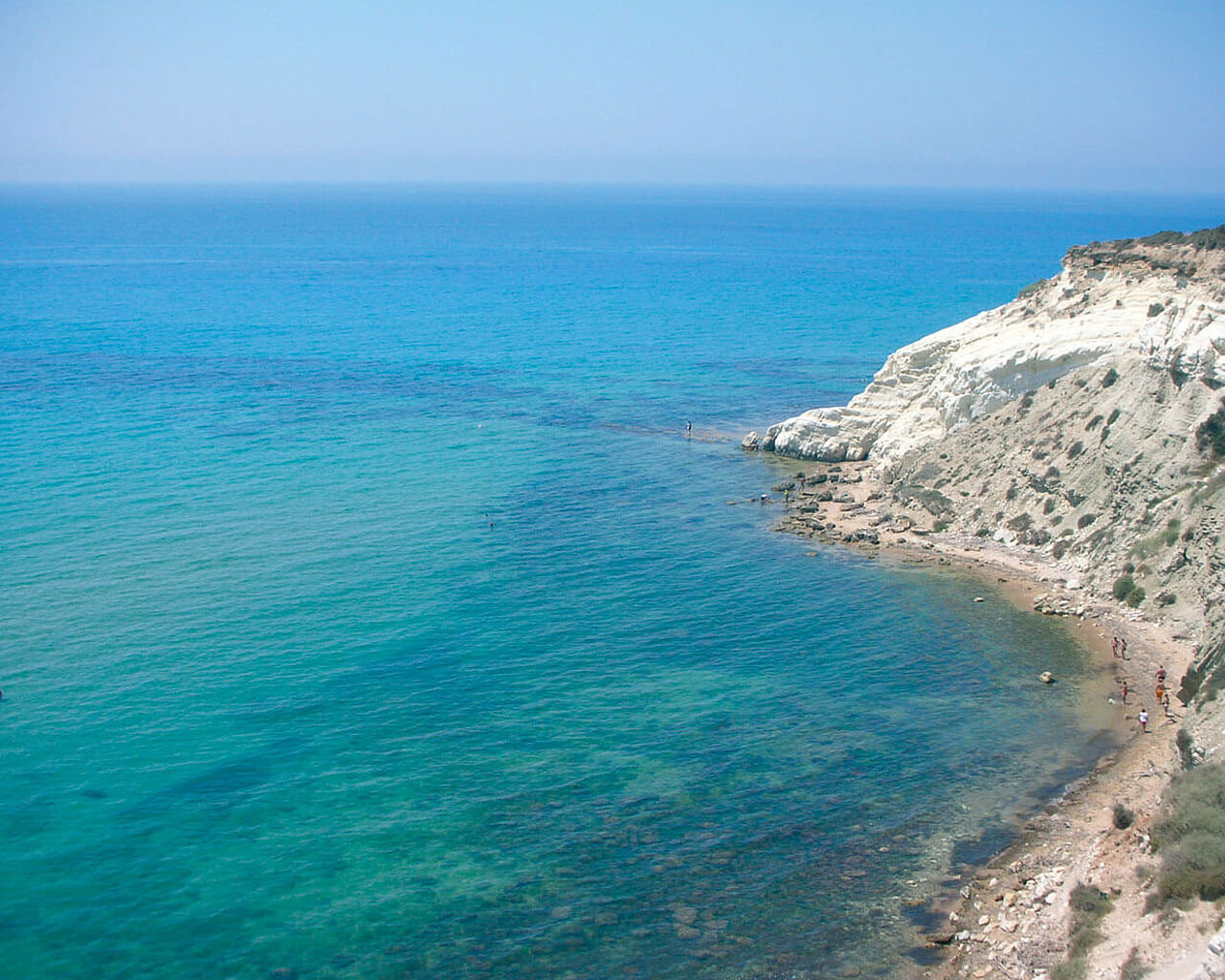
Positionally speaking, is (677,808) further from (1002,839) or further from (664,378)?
(664,378)

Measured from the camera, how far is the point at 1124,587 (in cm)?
4219

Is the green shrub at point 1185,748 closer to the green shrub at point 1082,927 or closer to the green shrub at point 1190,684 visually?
the green shrub at point 1190,684

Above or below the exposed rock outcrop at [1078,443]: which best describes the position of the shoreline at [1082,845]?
below

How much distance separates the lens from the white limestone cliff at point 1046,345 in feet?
157

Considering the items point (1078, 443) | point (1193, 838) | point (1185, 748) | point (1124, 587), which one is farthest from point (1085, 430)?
point (1193, 838)

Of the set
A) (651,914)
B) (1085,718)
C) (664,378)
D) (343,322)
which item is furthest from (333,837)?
(343,322)

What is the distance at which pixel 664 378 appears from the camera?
3418 inches

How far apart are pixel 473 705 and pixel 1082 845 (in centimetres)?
1776

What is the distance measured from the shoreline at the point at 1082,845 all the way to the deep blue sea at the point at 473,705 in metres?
0.90

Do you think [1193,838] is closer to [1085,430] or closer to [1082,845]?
[1082,845]

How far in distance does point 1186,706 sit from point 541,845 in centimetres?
1970


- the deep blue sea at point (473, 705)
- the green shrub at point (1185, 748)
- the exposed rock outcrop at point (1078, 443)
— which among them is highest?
the exposed rock outcrop at point (1078, 443)

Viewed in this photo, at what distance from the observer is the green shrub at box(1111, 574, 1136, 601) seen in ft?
138

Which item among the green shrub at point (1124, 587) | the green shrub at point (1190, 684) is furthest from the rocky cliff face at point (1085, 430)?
the green shrub at point (1190, 684)
